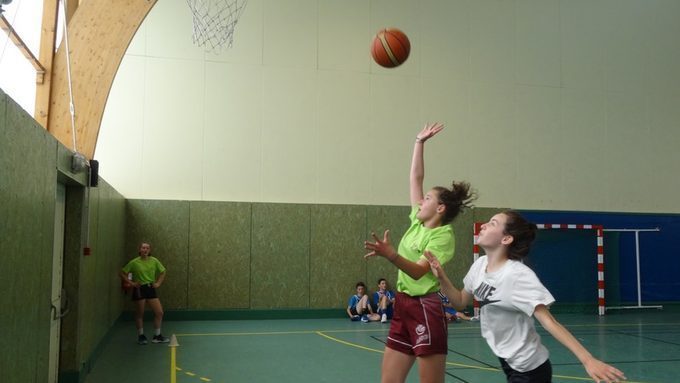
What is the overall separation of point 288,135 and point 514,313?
10183 mm

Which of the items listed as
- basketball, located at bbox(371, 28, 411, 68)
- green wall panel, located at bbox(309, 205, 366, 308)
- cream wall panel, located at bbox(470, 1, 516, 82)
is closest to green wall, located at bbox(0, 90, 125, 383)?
basketball, located at bbox(371, 28, 411, 68)

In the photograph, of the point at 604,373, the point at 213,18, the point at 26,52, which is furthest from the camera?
the point at 213,18

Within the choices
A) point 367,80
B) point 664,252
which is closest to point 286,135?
point 367,80

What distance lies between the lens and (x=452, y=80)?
13938mm

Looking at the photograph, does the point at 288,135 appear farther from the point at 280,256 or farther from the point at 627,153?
the point at 627,153

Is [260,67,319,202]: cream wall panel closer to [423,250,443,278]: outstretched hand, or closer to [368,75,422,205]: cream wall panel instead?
[368,75,422,205]: cream wall panel

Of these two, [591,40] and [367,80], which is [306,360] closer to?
[367,80]

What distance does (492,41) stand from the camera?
1427cm

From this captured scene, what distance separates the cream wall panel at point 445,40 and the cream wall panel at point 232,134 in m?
4.07

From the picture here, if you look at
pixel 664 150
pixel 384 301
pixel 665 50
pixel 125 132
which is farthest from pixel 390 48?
pixel 665 50

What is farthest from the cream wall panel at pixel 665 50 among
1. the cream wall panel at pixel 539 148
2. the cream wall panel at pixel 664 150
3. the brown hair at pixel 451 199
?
the brown hair at pixel 451 199

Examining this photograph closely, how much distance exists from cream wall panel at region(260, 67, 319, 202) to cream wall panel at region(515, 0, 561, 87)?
5.31m

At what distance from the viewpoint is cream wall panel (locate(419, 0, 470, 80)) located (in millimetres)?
13844

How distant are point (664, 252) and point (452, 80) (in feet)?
22.3
